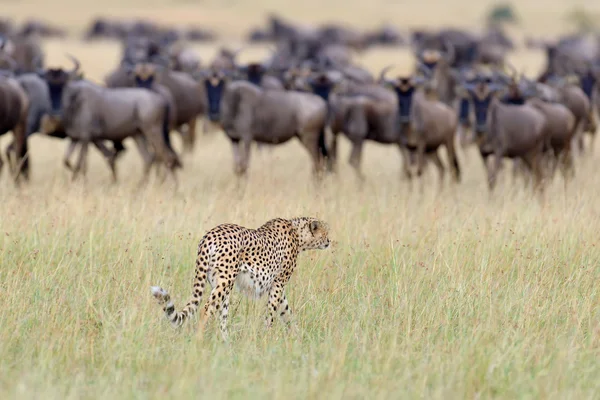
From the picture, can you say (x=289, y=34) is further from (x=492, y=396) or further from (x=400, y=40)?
(x=492, y=396)

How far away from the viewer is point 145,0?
3383 inches

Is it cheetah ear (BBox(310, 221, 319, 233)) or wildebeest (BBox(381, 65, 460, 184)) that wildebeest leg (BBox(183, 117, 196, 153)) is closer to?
wildebeest (BBox(381, 65, 460, 184))

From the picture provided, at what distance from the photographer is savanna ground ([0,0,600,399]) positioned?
19.0 feet

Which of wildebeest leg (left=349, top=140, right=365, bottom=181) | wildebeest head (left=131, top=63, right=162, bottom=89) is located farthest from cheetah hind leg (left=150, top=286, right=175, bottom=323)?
wildebeest head (left=131, top=63, right=162, bottom=89)

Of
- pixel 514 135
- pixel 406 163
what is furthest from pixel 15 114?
pixel 514 135

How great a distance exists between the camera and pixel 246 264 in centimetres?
659

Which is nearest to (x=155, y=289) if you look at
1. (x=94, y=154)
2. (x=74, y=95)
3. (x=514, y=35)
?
(x=74, y=95)

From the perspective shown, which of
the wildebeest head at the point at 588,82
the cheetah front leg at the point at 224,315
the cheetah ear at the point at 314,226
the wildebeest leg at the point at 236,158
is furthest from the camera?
the wildebeest head at the point at 588,82

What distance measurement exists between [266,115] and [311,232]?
30.6 ft

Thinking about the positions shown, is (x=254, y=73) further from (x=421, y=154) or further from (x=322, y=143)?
(x=421, y=154)

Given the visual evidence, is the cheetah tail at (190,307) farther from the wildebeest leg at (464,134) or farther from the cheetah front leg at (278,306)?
the wildebeest leg at (464,134)

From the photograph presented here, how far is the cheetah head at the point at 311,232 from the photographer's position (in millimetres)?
7176

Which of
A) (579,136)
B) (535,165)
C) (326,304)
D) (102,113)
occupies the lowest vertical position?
(579,136)

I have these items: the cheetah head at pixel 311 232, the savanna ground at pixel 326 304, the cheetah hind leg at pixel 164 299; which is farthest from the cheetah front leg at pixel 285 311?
the cheetah hind leg at pixel 164 299
